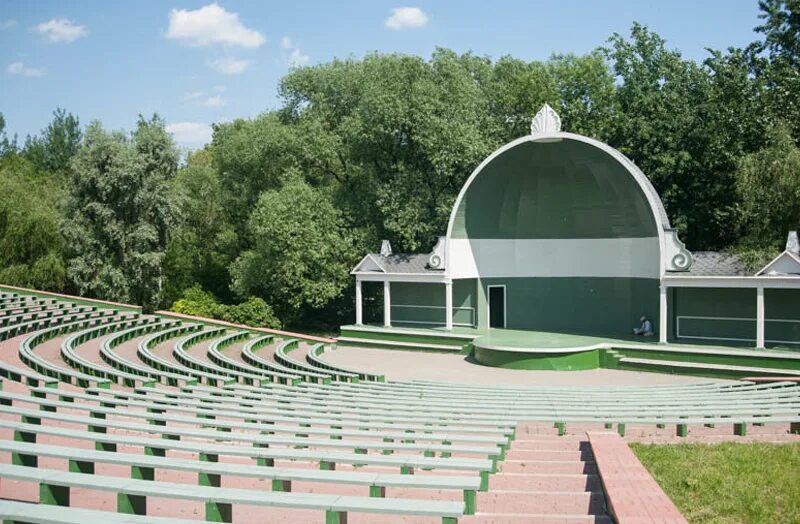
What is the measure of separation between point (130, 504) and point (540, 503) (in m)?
3.42

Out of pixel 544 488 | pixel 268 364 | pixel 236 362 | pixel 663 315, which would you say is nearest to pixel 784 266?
pixel 663 315

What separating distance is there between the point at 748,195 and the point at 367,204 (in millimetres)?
17999

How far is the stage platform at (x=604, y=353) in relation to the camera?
23375 mm

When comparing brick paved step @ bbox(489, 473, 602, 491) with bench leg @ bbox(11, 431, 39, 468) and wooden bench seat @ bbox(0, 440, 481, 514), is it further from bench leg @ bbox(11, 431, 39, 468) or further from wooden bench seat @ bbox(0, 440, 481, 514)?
bench leg @ bbox(11, 431, 39, 468)

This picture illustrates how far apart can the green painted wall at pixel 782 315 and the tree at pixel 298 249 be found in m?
18.6

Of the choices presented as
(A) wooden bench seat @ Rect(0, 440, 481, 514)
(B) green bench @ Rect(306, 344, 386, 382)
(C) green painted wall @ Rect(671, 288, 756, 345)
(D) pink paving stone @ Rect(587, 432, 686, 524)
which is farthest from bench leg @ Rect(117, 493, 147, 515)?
(C) green painted wall @ Rect(671, 288, 756, 345)

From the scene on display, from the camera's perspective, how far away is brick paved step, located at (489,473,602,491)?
707 cm

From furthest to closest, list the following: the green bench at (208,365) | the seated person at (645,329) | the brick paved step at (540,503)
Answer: the seated person at (645,329) < the green bench at (208,365) < the brick paved step at (540,503)

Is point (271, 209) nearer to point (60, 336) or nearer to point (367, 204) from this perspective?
point (367, 204)

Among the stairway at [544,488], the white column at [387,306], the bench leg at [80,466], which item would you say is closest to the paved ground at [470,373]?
the white column at [387,306]

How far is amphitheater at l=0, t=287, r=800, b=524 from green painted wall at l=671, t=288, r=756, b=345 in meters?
7.13

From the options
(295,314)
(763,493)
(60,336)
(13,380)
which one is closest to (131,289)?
(295,314)

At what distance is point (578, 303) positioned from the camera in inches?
1246

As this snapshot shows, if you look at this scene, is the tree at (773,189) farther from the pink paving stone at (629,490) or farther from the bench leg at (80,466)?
the bench leg at (80,466)
